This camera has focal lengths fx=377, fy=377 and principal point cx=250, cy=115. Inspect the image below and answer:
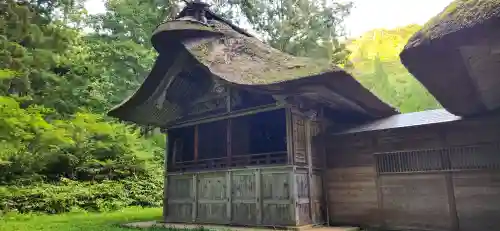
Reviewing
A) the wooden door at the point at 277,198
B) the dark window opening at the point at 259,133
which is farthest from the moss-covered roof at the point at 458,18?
the dark window opening at the point at 259,133

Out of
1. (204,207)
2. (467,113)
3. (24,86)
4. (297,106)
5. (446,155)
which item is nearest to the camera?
(467,113)

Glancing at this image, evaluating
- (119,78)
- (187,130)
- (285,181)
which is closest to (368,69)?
(119,78)

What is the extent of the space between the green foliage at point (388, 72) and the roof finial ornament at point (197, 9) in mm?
8709

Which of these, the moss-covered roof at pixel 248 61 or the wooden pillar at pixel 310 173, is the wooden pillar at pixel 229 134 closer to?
the moss-covered roof at pixel 248 61

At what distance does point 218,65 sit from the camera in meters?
8.86

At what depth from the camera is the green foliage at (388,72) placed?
858 inches

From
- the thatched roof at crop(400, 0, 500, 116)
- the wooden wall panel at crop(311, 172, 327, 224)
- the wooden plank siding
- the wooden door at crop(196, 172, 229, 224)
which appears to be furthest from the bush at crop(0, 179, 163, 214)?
the thatched roof at crop(400, 0, 500, 116)

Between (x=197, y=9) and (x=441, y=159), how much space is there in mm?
7258

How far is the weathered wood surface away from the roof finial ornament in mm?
4320

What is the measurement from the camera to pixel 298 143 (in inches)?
345

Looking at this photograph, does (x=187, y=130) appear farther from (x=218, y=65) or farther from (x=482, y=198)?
(x=482, y=198)

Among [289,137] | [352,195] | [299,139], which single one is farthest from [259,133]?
[352,195]

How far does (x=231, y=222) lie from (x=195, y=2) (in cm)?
598

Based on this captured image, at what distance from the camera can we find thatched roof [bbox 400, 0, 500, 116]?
360cm
